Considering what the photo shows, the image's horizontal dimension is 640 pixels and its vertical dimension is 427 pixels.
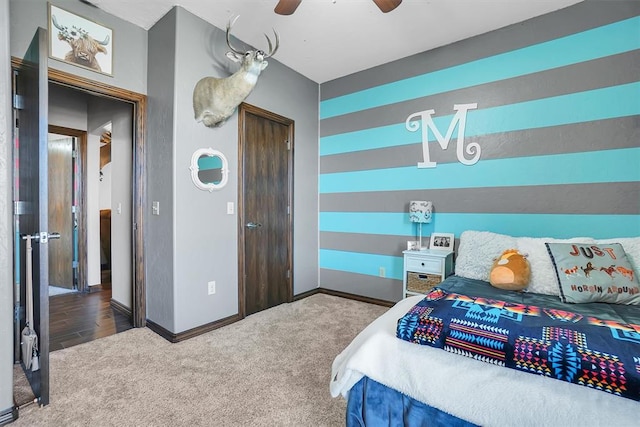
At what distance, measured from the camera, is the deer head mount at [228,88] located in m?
2.37

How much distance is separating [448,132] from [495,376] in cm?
246

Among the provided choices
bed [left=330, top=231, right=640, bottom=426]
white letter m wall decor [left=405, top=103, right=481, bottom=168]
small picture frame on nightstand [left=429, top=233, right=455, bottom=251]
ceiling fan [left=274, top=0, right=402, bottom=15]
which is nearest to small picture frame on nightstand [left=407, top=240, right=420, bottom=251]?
small picture frame on nightstand [left=429, top=233, right=455, bottom=251]

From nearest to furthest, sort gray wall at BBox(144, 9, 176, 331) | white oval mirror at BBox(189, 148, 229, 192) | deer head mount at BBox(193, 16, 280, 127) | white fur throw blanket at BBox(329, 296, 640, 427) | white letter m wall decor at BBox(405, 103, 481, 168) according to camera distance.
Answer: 1. white fur throw blanket at BBox(329, 296, 640, 427)
2. deer head mount at BBox(193, 16, 280, 127)
3. gray wall at BBox(144, 9, 176, 331)
4. white oval mirror at BBox(189, 148, 229, 192)
5. white letter m wall decor at BBox(405, 103, 481, 168)

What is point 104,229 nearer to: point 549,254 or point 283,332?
point 283,332

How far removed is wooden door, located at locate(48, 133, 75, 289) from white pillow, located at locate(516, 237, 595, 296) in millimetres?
5134

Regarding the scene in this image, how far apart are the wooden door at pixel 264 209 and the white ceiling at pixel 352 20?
2.54ft

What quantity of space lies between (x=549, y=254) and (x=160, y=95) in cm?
333

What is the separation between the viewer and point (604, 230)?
2268mm

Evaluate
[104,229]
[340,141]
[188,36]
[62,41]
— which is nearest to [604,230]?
[340,141]

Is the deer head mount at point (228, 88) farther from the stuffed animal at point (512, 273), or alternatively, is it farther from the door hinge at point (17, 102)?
the stuffed animal at point (512, 273)

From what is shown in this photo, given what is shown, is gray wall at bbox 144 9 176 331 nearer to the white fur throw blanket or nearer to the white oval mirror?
the white oval mirror

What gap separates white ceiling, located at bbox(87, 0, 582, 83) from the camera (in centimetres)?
238

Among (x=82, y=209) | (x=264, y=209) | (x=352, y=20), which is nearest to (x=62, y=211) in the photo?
(x=82, y=209)

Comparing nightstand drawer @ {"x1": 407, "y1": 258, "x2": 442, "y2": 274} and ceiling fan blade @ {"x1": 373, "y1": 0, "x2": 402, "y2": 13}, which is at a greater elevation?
ceiling fan blade @ {"x1": 373, "y1": 0, "x2": 402, "y2": 13}
